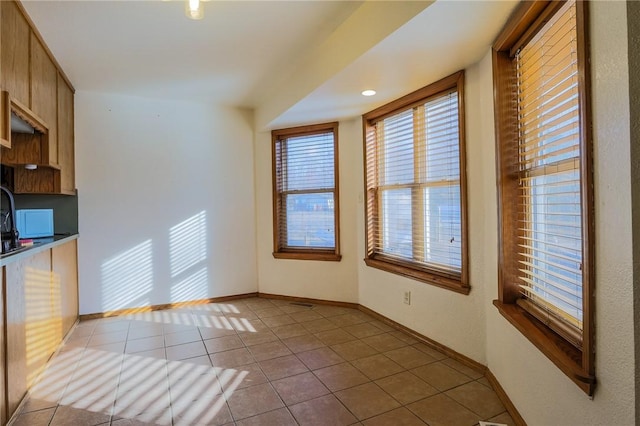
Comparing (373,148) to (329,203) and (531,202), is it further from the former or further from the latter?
(531,202)

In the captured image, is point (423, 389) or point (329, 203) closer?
point (423, 389)

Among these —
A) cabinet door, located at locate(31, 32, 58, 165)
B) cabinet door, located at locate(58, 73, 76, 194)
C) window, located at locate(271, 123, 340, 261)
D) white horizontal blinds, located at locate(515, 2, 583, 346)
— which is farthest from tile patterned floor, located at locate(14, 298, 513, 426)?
cabinet door, located at locate(31, 32, 58, 165)

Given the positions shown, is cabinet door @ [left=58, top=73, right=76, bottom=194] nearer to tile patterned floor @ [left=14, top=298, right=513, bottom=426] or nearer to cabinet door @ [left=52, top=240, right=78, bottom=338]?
cabinet door @ [left=52, top=240, right=78, bottom=338]

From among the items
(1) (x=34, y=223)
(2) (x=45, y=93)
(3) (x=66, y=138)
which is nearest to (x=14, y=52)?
(2) (x=45, y=93)

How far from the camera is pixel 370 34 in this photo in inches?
83.2

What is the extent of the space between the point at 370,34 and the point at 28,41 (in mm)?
2285

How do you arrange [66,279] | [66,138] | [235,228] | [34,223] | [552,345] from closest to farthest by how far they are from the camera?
[552,345] < [34,223] < [66,279] < [66,138] < [235,228]

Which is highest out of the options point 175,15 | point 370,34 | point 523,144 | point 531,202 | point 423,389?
point 175,15

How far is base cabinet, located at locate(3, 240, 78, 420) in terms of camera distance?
198 centimetres

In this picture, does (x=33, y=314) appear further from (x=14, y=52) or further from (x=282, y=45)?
(x=282, y=45)

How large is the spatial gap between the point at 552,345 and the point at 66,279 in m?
3.76

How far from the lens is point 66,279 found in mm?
3229

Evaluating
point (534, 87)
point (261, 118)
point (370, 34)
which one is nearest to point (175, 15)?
point (370, 34)

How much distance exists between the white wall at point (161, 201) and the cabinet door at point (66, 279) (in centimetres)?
13
